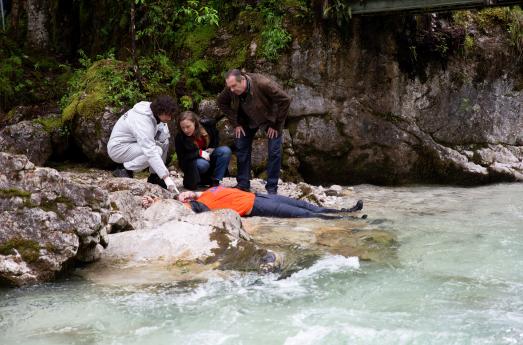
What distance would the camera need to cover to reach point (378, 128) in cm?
1020

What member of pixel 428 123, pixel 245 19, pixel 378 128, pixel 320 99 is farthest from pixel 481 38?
pixel 245 19

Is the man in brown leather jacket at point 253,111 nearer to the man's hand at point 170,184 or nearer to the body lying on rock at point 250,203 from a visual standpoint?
the body lying on rock at point 250,203

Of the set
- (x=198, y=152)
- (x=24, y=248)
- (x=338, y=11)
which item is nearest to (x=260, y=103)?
(x=198, y=152)

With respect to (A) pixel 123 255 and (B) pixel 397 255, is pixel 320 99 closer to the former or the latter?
(B) pixel 397 255

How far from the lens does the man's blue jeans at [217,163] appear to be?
8.02m

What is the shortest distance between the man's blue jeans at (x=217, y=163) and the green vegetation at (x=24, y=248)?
12.5 feet

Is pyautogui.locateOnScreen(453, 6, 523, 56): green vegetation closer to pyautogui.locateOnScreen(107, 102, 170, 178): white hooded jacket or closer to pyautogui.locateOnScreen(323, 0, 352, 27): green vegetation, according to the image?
pyautogui.locateOnScreen(323, 0, 352, 27): green vegetation

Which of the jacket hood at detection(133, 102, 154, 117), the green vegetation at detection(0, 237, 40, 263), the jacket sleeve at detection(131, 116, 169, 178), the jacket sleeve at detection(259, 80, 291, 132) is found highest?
the jacket sleeve at detection(259, 80, 291, 132)

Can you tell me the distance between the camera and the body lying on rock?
6.45 metres

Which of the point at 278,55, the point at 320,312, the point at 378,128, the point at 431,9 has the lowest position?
the point at 320,312

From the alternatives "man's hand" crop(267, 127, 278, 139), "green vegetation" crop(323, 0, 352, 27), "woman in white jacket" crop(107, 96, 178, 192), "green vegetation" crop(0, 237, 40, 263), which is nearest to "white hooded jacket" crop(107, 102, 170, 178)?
"woman in white jacket" crop(107, 96, 178, 192)

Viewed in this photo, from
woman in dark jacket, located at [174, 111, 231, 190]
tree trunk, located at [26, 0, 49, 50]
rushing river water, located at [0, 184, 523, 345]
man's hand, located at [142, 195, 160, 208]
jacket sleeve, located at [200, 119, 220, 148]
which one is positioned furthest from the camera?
tree trunk, located at [26, 0, 49, 50]

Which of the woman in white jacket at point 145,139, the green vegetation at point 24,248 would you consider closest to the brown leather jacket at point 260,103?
the woman in white jacket at point 145,139

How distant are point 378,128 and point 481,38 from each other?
2780 mm
